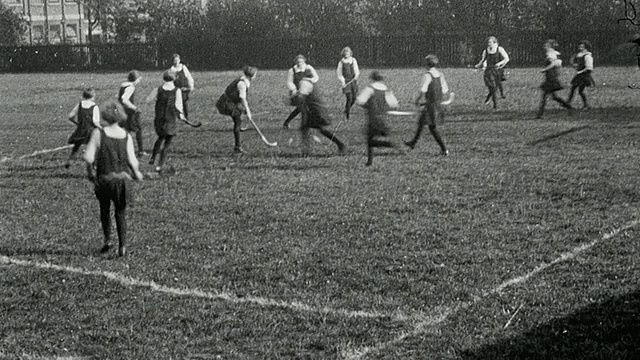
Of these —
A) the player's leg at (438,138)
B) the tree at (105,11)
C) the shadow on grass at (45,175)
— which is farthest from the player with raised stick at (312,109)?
the tree at (105,11)

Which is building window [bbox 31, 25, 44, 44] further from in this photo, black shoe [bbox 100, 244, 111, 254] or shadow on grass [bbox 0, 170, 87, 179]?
black shoe [bbox 100, 244, 111, 254]

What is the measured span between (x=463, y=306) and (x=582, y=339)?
140 cm

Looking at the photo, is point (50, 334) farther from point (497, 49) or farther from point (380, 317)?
point (497, 49)

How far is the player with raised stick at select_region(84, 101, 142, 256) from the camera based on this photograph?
11430 millimetres

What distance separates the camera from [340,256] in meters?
11.6

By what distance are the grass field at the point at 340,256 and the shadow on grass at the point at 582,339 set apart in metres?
0.02

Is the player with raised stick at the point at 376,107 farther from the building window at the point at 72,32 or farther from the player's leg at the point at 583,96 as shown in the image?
the building window at the point at 72,32

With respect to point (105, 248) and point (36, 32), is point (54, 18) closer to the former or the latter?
point (36, 32)

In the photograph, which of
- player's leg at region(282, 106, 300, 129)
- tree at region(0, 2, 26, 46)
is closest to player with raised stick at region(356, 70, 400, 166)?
player's leg at region(282, 106, 300, 129)

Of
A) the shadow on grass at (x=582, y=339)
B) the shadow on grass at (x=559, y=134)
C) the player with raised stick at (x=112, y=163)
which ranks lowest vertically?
the shadow on grass at (x=582, y=339)

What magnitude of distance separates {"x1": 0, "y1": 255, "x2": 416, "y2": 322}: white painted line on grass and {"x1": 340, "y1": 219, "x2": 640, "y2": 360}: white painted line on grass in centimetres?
24

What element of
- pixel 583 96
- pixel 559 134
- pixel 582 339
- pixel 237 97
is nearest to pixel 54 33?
pixel 583 96

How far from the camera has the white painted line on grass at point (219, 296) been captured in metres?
9.38

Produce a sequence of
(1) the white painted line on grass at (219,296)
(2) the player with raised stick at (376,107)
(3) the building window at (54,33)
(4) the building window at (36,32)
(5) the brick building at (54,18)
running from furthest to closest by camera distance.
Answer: (3) the building window at (54,33) < (4) the building window at (36,32) < (5) the brick building at (54,18) < (2) the player with raised stick at (376,107) < (1) the white painted line on grass at (219,296)
